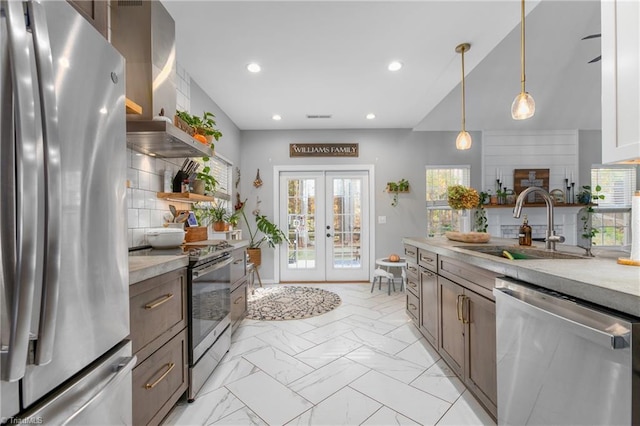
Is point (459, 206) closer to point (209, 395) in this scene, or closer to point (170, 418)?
point (209, 395)

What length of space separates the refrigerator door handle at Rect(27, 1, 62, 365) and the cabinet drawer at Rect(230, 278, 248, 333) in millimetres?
1960

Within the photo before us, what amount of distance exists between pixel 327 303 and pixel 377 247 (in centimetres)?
160

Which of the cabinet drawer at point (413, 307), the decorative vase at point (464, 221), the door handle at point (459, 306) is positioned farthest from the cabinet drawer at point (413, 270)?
the decorative vase at point (464, 221)

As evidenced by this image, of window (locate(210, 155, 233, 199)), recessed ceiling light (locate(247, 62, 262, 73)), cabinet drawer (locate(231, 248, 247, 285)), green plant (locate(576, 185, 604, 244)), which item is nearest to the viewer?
cabinet drawer (locate(231, 248, 247, 285))

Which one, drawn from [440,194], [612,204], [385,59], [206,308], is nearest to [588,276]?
[206,308]

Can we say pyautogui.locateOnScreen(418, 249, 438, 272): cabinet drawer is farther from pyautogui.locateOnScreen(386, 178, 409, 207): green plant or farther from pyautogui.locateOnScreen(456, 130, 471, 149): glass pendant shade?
pyautogui.locateOnScreen(386, 178, 409, 207): green plant

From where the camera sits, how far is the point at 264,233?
4824 millimetres

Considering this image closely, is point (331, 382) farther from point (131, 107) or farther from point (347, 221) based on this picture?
point (347, 221)

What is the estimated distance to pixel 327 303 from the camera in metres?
3.74

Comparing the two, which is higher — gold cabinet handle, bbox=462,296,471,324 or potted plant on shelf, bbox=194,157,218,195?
potted plant on shelf, bbox=194,157,218,195

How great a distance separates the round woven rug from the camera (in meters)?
3.32

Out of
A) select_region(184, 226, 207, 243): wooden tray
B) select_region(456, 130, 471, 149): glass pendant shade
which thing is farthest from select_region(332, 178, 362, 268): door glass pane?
select_region(184, 226, 207, 243): wooden tray

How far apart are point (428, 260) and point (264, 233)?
3.07 meters

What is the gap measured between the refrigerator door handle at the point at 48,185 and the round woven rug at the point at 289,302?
2.67 metres
